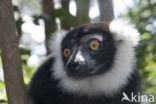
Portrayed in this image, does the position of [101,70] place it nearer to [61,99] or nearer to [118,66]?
[118,66]

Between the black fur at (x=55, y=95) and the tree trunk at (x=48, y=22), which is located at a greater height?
the tree trunk at (x=48, y=22)

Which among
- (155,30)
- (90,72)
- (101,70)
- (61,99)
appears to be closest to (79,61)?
(90,72)

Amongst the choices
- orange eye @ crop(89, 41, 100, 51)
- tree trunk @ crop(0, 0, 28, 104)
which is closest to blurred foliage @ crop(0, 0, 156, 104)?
orange eye @ crop(89, 41, 100, 51)

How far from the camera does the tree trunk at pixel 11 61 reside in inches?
110

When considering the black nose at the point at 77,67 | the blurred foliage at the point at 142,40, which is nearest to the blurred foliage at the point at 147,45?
the blurred foliage at the point at 142,40

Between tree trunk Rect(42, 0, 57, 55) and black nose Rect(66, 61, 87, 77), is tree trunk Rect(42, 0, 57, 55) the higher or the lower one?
the higher one

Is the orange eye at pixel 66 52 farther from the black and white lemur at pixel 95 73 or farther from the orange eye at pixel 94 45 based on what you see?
the orange eye at pixel 94 45

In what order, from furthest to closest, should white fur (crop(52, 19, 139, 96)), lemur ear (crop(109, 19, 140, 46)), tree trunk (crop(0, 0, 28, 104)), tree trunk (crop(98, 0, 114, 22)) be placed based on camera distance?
1. tree trunk (crop(98, 0, 114, 22))
2. lemur ear (crop(109, 19, 140, 46))
3. white fur (crop(52, 19, 139, 96))
4. tree trunk (crop(0, 0, 28, 104))

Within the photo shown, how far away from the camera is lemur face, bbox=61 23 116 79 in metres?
3.15

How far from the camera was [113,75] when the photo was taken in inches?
134

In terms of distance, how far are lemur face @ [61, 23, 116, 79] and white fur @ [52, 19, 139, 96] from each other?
2.8 inches

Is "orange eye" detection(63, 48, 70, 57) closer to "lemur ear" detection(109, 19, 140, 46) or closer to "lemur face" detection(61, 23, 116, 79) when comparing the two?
"lemur face" detection(61, 23, 116, 79)

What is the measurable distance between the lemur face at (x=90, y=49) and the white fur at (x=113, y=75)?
0.23 ft

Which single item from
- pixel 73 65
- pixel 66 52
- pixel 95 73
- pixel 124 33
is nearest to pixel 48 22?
pixel 66 52
